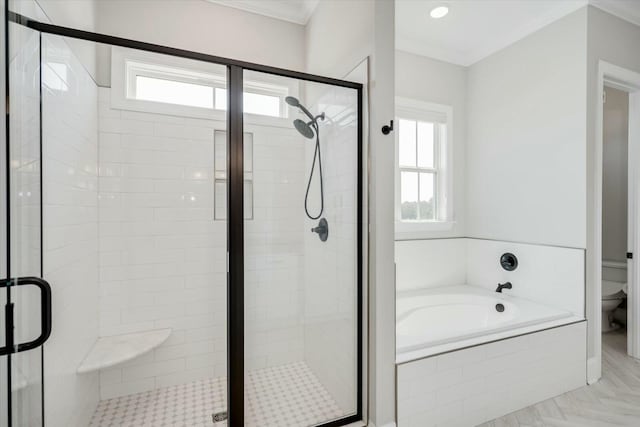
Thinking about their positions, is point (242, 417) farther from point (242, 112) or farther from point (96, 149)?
point (96, 149)

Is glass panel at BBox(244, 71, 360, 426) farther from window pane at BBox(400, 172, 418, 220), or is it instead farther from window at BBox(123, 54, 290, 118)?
window pane at BBox(400, 172, 418, 220)

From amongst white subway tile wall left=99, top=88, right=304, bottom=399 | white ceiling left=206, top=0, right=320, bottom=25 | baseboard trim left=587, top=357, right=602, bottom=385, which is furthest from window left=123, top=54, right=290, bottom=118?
baseboard trim left=587, top=357, right=602, bottom=385

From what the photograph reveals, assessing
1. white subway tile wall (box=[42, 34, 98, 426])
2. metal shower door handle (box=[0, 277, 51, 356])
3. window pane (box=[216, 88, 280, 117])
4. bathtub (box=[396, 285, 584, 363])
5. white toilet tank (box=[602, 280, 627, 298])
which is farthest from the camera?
white toilet tank (box=[602, 280, 627, 298])

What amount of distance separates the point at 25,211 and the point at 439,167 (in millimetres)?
3024

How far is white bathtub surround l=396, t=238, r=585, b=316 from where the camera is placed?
90.0 inches

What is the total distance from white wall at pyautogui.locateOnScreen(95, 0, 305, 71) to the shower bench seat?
1.97 m

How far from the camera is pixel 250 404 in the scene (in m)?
1.57

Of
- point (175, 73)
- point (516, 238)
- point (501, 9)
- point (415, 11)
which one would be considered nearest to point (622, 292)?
point (516, 238)

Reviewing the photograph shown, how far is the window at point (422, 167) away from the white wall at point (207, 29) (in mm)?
1116

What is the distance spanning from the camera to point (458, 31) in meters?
2.69

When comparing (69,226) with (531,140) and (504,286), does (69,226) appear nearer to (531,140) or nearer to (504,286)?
(504,286)

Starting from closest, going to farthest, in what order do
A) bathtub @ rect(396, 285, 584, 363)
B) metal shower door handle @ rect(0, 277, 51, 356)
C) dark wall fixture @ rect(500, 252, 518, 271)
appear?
metal shower door handle @ rect(0, 277, 51, 356) < bathtub @ rect(396, 285, 584, 363) < dark wall fixture @ rect(500, 252, 518, 271)

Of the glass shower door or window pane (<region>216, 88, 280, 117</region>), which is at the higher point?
window pane (<region>216, 88, 280, 117</region>)

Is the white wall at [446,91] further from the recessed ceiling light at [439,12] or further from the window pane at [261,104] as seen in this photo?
the window pane at [261,104]
